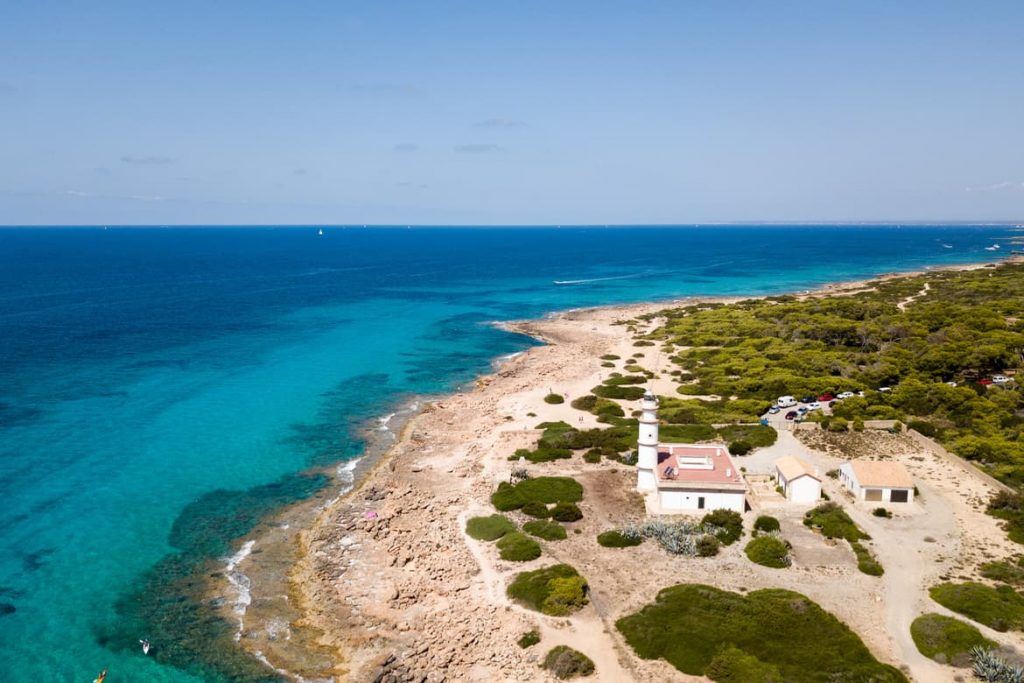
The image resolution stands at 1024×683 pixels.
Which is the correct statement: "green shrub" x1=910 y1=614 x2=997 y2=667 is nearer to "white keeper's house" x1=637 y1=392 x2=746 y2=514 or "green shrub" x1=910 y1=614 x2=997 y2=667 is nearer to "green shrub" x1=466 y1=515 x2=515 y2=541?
"white keeper's house" x1=637 y1=392 x2=746 y2=514

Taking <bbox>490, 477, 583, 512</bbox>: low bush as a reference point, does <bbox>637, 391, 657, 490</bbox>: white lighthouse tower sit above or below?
above

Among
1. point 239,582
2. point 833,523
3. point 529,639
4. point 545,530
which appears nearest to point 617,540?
point 545,530

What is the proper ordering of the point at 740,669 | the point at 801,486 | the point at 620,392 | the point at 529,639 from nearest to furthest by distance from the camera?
the point at 740,669 < the point at 529,639 < the point at 801,486 < the point at 620,392

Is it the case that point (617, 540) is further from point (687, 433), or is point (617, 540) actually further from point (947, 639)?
point (687, 433)

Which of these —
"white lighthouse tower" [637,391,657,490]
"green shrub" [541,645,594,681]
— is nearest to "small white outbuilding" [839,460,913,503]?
"white lighthouse tower" [637,391,657,490]

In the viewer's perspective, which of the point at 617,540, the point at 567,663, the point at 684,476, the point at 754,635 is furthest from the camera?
the point at 684,476

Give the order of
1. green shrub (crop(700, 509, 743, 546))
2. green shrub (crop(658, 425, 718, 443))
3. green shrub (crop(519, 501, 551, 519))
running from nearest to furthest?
green shrub (crop(700, 509, 743, 546)), green shrub (crop(519, 501, 551, 519)), green shrub (crop(658, 425, 718, 443))

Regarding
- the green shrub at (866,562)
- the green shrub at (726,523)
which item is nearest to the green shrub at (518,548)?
the green shrub at (726,523)
